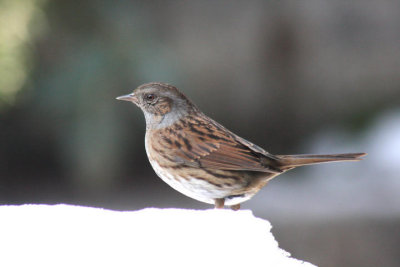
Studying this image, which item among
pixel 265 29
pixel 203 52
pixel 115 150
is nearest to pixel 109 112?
pixel 115 150

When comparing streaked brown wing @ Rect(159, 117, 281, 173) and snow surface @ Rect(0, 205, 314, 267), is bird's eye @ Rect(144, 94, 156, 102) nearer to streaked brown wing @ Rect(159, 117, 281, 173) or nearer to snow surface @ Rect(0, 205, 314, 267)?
streaked brown wing @ Rect(159, 117, 281, 173)

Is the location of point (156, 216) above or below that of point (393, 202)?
below

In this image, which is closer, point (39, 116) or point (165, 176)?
point (165, 176)

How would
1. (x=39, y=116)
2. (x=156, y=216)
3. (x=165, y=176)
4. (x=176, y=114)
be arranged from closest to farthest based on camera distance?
(x=156, y=216), (x=165, y=176), (x=176, y=114), (x=39, y=116)

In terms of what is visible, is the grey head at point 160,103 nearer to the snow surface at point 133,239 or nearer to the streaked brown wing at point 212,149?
the streaked brown wing at point 212,149

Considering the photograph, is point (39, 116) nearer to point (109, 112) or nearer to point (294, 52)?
point (109, 112)

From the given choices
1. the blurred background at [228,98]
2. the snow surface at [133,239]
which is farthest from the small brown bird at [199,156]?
the blurred background at [228,98]

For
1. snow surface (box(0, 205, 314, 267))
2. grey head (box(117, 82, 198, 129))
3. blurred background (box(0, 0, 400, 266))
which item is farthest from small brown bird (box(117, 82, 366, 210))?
blurred background (box(0, 0, 400, 266))
